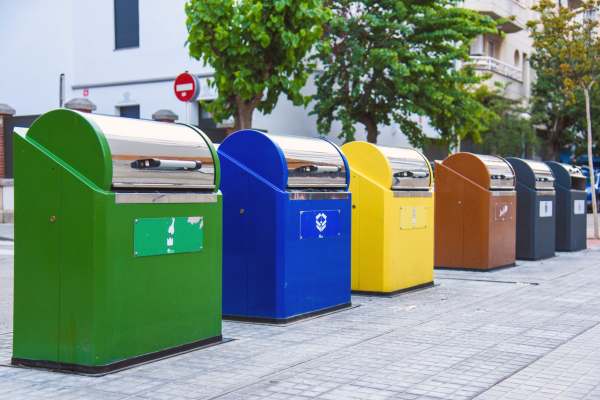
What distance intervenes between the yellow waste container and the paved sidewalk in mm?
329

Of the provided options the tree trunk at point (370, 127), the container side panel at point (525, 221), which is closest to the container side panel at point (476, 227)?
the container side panel at point (525, 221)

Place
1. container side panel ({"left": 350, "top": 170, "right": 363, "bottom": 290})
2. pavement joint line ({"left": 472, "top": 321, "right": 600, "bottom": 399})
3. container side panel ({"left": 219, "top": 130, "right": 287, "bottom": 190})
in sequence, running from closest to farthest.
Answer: pavement joint line ({"left": 472, "top": 321, "right": 600, "bottom": 399})
container side panel ({"left": 219, "top": 130, "right": 287, "bottom": 190})
container side panel ({"left": 350, "top": 170, "right": 363, "bottom": 290})

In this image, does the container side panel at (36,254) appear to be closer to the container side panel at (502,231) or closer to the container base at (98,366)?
the container base at (98,366)

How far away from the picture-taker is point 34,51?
90.3 feet

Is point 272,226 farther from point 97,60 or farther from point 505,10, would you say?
point 505,10

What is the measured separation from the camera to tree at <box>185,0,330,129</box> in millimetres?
16906

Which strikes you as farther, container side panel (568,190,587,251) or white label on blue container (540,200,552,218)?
container side panel (568,190,587,251)

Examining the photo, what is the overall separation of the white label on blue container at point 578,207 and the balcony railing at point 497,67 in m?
17.5

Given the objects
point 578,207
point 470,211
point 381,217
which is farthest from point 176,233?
point 578,207

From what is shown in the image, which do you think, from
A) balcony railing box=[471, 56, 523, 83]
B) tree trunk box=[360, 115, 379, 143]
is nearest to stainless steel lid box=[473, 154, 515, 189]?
tree trunk box=[360, 115, 379, 143]

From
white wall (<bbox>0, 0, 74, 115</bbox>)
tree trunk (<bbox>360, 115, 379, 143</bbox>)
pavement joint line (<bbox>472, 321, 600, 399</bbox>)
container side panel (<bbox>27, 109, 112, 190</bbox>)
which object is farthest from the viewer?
white wall (<bbox>0, 0, 74, 115</bbox>)

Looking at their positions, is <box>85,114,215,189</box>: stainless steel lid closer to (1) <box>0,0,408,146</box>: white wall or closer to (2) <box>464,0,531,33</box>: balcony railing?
(1) <box>0,0,408,146</box>: white wall

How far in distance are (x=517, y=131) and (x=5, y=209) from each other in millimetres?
20386

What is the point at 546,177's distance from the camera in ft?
46.9
